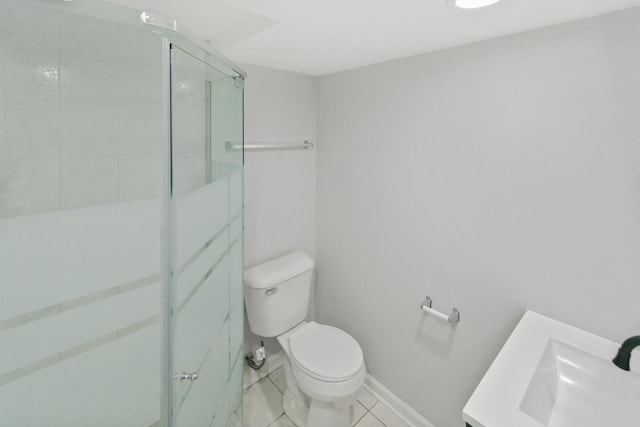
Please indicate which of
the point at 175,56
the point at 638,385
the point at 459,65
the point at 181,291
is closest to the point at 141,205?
the point at 181,291

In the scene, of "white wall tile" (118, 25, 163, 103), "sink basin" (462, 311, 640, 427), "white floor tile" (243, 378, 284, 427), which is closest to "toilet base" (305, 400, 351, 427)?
"white floor tile" (243, 378, 284, 427)

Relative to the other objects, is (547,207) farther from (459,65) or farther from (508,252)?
(459,65)

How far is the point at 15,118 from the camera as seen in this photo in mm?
957

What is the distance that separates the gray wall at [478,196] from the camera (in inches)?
40.5

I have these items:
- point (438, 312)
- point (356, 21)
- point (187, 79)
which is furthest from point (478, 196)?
point (187, 79)

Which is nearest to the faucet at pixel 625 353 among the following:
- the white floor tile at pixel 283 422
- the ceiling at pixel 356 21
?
the ceiling at pixel 356 21

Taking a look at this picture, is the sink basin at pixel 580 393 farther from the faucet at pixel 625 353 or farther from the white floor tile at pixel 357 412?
the white floor tile at pixel 357 412

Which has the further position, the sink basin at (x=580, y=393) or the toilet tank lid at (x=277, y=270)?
the toilet tank lid at (x=277, y=270)

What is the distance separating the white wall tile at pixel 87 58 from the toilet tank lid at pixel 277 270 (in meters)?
1.11

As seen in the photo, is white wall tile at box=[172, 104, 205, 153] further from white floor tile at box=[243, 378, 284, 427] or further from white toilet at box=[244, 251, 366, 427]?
white floor tile at box=[243, 378, 284, 427]

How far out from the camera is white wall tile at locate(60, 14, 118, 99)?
1012 mm

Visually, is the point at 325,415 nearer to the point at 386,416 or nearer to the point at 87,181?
the point at 386,416

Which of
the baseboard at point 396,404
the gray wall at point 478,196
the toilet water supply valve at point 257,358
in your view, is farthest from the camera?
the toilet water supply valve at point 257,358

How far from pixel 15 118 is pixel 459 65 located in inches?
65.2
